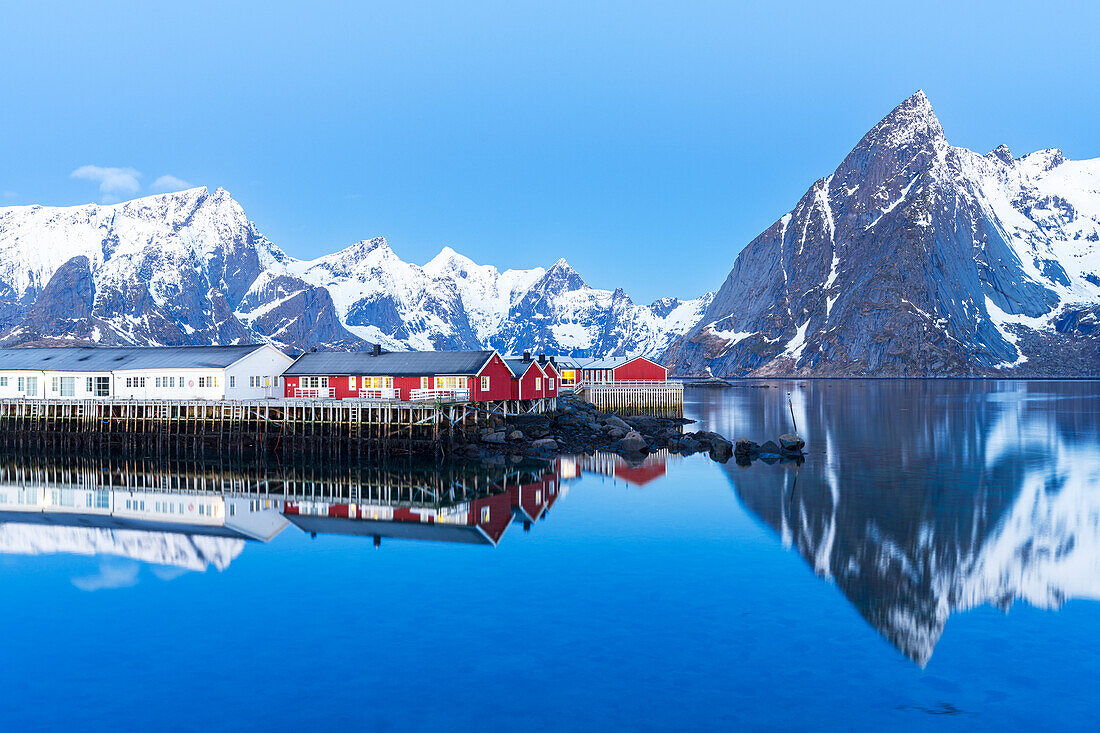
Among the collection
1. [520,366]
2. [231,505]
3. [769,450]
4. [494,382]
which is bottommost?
[231,505]

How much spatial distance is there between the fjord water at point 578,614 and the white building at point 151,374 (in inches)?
807

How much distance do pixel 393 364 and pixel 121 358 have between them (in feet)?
76.6

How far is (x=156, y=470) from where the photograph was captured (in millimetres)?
57719

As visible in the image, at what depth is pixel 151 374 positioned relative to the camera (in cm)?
6869

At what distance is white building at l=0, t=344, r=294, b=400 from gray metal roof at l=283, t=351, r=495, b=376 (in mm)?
3020

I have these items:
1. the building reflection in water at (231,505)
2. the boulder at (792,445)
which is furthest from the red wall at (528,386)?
the boulder at (792,445)

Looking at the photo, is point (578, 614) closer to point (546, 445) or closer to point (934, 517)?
point (934, 517)

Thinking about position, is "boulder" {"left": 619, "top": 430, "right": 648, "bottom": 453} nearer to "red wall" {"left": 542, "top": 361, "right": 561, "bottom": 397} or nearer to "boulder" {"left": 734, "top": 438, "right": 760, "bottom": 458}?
"boulder" {"left": 734, "top": 438, "right": 760, "bottom": 458}

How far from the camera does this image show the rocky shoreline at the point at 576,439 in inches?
2458

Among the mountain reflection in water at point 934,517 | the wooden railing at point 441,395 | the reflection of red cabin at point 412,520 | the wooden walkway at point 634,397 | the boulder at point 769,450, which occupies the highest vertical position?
the wooden railing at point 441,395

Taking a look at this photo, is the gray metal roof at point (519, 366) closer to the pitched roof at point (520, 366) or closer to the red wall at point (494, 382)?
the pitched roof at point (520, 366)

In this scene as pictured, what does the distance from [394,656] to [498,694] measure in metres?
3.58

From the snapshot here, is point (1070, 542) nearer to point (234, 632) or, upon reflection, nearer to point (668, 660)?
point (668, 660)

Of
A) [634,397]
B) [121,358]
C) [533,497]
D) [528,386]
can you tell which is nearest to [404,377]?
[528,386]
